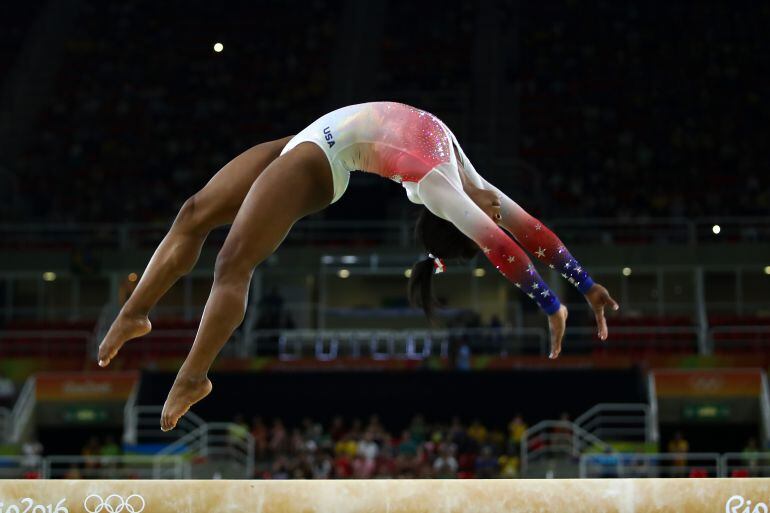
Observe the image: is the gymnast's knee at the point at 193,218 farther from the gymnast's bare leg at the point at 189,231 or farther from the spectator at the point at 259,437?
the spectator at the point at 259,437

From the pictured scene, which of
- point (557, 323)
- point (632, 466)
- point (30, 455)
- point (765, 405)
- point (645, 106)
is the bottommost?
point (632, 466)

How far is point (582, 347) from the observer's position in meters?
22.7


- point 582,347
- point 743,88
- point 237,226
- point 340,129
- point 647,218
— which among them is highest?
point 743,88

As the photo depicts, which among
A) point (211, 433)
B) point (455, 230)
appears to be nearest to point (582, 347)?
point (211, 433)

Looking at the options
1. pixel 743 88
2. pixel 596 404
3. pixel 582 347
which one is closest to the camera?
pixel 596 404

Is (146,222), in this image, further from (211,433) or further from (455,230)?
(455,230)

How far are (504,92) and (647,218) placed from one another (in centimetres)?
587

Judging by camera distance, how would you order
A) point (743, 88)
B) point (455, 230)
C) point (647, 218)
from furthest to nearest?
point (743, 88), point (647, 218), point (455, 230)

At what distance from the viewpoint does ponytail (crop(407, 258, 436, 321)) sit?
6.24m

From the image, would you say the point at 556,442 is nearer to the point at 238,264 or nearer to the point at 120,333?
the point at 120,333

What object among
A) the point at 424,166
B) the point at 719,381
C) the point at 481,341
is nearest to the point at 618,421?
the point at 719,381

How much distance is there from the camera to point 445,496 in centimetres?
488

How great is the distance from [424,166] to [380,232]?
21.4m

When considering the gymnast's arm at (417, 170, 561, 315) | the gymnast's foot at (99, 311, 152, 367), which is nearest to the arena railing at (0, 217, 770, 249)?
the gymnast's foot at (99, 311, 152, 367)
